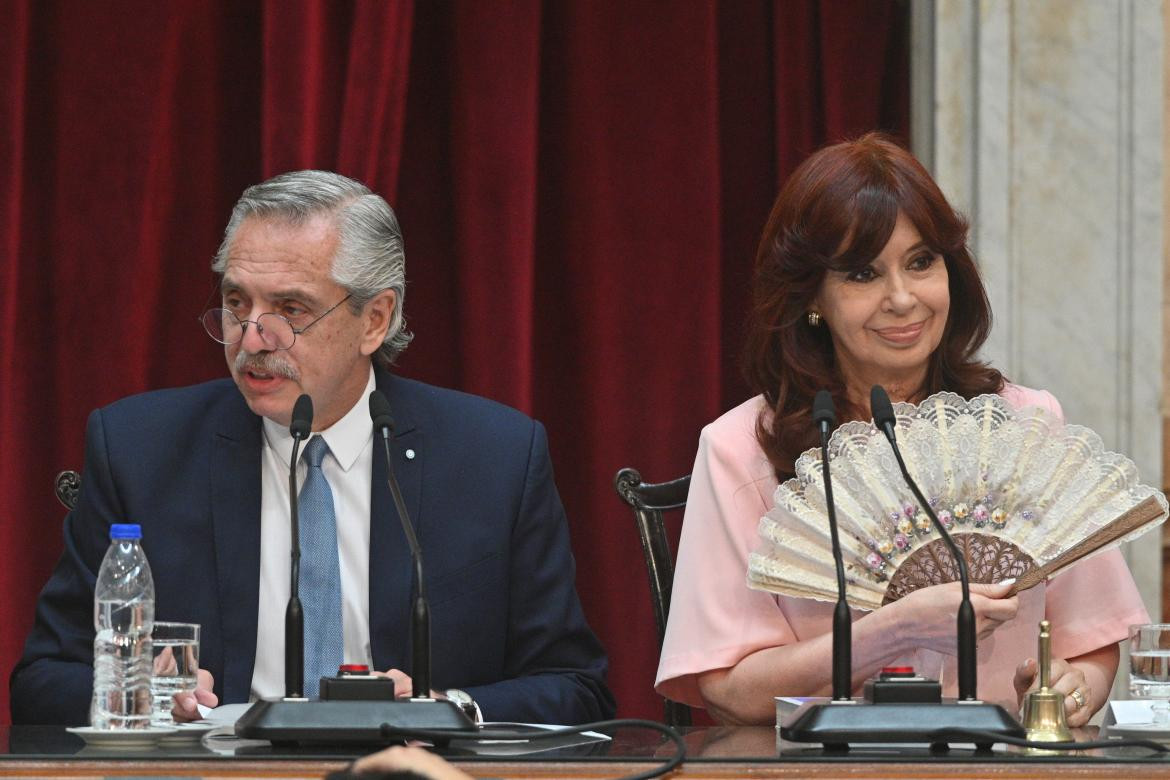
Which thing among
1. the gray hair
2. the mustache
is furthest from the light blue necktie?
the gray hair

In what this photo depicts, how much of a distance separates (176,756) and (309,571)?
0.89 m

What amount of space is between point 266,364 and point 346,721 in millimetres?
903

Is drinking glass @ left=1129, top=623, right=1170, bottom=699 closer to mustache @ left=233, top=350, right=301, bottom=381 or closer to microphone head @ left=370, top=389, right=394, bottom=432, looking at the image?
microphone head @ left=370, top=389, right=394, bottom=432

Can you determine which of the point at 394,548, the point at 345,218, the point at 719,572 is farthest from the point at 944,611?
the point at 345,218

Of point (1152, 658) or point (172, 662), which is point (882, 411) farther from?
point (172, 662)

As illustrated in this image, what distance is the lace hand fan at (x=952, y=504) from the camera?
7.84 ft

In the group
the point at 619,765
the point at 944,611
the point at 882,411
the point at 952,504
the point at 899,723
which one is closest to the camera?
the point at 619,765

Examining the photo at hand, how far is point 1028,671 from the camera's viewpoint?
7.32ft

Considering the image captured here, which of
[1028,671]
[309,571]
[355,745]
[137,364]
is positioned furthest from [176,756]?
[137,364]

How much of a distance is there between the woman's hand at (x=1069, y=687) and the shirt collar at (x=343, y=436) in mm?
1106

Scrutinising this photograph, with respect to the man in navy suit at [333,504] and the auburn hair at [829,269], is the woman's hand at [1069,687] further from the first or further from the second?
the man in navy suit at [333,504]

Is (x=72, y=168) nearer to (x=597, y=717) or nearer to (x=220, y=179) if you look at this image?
(x=220, y=179)

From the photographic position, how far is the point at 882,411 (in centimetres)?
209

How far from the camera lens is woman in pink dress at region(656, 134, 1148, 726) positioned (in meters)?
2.60
